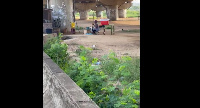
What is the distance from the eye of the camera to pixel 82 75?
232 inches

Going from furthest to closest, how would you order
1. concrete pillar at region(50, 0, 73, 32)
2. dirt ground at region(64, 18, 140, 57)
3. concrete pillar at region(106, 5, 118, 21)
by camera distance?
concrete pillar at region(106, 5, 118, 21) → concrete pillar at region(50, 0, 73, 32) → dirt ground at region(64, 18, 140, 57)

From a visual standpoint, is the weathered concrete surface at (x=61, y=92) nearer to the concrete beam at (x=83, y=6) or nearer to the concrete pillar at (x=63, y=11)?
the concrete pillar at (x=63, y=11)

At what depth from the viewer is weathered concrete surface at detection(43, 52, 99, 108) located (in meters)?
3.95

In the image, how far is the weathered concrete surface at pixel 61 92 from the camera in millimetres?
3949

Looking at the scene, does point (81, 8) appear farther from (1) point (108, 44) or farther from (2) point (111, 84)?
(2) point (111, 84)

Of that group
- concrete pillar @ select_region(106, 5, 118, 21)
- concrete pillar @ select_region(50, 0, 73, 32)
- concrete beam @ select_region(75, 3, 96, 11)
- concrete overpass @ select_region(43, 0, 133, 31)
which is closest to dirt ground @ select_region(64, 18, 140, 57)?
concrete pillar @ select_region(50, 0, 73, 32)

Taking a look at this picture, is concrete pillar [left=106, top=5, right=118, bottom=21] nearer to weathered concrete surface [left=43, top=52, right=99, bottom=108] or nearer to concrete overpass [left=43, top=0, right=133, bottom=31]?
concrete overpass [left=43, top=0, right=133, bottom=31]

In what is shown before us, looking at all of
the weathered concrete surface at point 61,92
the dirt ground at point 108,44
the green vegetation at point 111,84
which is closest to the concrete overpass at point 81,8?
the dirt ground at point 108,44

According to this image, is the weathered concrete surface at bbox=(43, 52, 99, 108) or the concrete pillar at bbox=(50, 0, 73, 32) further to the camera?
the concrete pillar at bbox=(50, 0, 73, 32)

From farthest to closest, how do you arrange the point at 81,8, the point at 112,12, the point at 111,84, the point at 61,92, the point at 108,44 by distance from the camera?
the point at 81,8 → the point at 112,12 → the point at 108,44 → the point at 111,84 → the point at 61,92

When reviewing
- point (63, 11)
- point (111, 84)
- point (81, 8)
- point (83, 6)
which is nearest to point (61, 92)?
point (111, 84)

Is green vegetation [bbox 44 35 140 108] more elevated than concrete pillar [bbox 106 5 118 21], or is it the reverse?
concrete pillar [bbox 106 5 118 21]

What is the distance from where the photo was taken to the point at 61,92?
488cm
